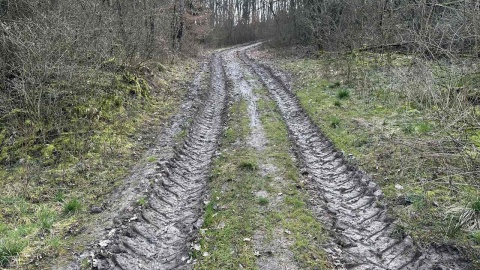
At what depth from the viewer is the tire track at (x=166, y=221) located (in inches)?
200

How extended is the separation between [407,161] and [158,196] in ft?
15.2

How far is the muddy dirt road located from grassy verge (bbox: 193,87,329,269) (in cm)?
19

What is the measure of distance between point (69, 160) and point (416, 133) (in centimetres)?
764

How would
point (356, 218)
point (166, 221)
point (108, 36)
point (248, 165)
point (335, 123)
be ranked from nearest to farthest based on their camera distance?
point (356, 218) < point (166, 221) < point (248, 165) < point (335, 123) < point (108, 36)

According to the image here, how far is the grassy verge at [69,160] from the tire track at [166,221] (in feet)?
2.20

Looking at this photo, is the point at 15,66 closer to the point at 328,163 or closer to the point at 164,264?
the point at 164,264

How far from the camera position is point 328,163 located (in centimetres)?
786

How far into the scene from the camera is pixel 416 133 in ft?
26.8

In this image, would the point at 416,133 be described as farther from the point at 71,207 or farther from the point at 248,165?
the point at 71,207

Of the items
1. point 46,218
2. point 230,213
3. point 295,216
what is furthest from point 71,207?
point 295,216

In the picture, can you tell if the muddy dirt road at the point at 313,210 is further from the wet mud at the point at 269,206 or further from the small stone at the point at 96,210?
the small stone at the point at 96,210

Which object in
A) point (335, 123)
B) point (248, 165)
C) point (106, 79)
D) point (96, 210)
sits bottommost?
point (96, 210)

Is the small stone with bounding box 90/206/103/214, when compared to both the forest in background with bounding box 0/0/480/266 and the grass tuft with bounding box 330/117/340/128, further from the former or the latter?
the grass tuft with bounding box 330/117/340/128

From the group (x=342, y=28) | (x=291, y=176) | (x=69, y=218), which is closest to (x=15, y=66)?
(x=69, y=218)
